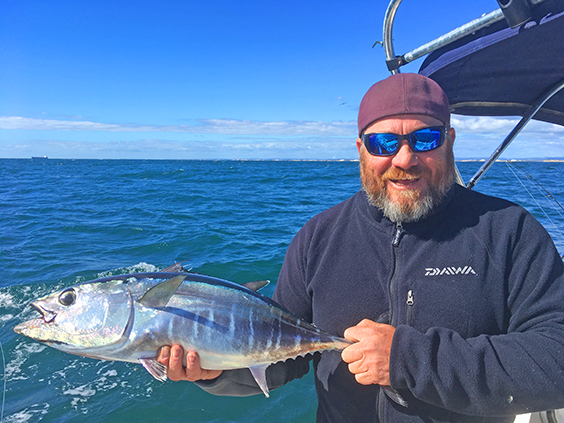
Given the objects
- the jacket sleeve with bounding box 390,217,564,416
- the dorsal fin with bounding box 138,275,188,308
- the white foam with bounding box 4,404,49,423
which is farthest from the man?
the white foam with bounding box 4,404,49,423

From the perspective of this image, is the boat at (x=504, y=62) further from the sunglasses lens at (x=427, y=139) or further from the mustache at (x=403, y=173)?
the mustache at (x=403, y=173)

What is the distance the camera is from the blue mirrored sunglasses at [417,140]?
1884mm

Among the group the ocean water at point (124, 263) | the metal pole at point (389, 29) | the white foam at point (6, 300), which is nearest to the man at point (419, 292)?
the metal pole at point (389, 29)

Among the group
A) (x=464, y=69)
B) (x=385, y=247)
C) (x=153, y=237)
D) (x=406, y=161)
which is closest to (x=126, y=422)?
(x=385, y=247)

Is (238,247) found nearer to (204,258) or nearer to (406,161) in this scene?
(204,258)

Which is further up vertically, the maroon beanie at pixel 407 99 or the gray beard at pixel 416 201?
the maroon beanie at pixel 407 99

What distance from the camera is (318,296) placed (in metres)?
1.99

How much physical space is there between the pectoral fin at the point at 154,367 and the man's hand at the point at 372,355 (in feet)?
3.08

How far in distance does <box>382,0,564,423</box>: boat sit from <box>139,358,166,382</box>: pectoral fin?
7.78 feet

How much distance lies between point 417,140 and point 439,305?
0.86 metres

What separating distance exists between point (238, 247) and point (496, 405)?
30.5 ft

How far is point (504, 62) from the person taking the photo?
2.70 meters

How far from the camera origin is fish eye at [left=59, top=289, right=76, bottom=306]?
6.17 ft

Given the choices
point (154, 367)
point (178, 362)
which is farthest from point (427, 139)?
point (154, 367)
